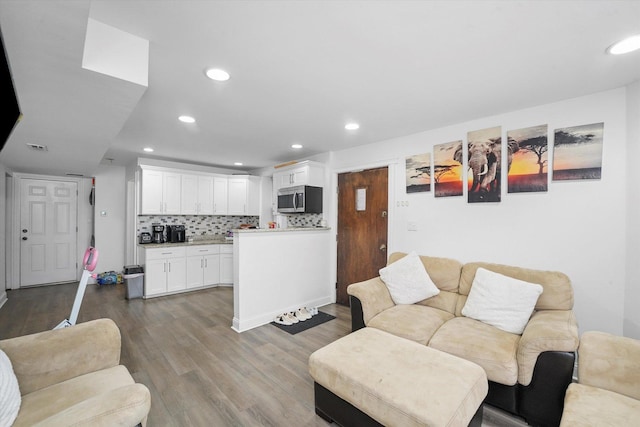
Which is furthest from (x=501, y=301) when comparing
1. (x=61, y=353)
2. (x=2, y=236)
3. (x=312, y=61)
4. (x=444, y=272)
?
(x=2, y=236)

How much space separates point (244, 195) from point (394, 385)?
510 cm

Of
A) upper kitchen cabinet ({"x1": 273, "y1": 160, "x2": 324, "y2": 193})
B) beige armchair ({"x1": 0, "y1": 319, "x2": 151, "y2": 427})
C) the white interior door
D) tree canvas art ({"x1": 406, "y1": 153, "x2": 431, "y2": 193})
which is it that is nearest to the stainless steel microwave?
upper kitchen cabinet ({"x1": 273, "y1": 160, "x2": 324, "y2": 193})

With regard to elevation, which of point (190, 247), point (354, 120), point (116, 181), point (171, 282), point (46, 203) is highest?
point (354, 120)

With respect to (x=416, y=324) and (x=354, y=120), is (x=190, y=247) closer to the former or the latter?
(x=354, y=120)

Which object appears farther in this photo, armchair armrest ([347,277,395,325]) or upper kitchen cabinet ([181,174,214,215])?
upper kitchen cabinet ([181,174,214,215])

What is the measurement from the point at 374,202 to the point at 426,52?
229cm

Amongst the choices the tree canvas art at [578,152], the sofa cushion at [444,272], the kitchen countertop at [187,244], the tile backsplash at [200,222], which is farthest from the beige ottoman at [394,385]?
the tile backsplash at [200,222]

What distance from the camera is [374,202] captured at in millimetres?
3877

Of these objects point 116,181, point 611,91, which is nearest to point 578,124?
point 611,91

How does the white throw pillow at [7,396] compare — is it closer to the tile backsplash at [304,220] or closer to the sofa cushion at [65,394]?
the sofa cushion at [65,394]

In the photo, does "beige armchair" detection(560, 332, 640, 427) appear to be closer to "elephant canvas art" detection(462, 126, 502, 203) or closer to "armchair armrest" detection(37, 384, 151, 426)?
"elephant canvas art" detection(462, 126, 502, 203)

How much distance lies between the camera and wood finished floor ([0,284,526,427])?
6.21 feet

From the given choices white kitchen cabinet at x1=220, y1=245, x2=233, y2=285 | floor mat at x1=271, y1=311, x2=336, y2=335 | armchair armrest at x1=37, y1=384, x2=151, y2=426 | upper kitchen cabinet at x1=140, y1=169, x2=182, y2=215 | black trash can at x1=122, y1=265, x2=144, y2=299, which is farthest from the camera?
white kitchen cabinet at x1=220, y1=245, x2=233, y2=285

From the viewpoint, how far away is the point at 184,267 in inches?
193
